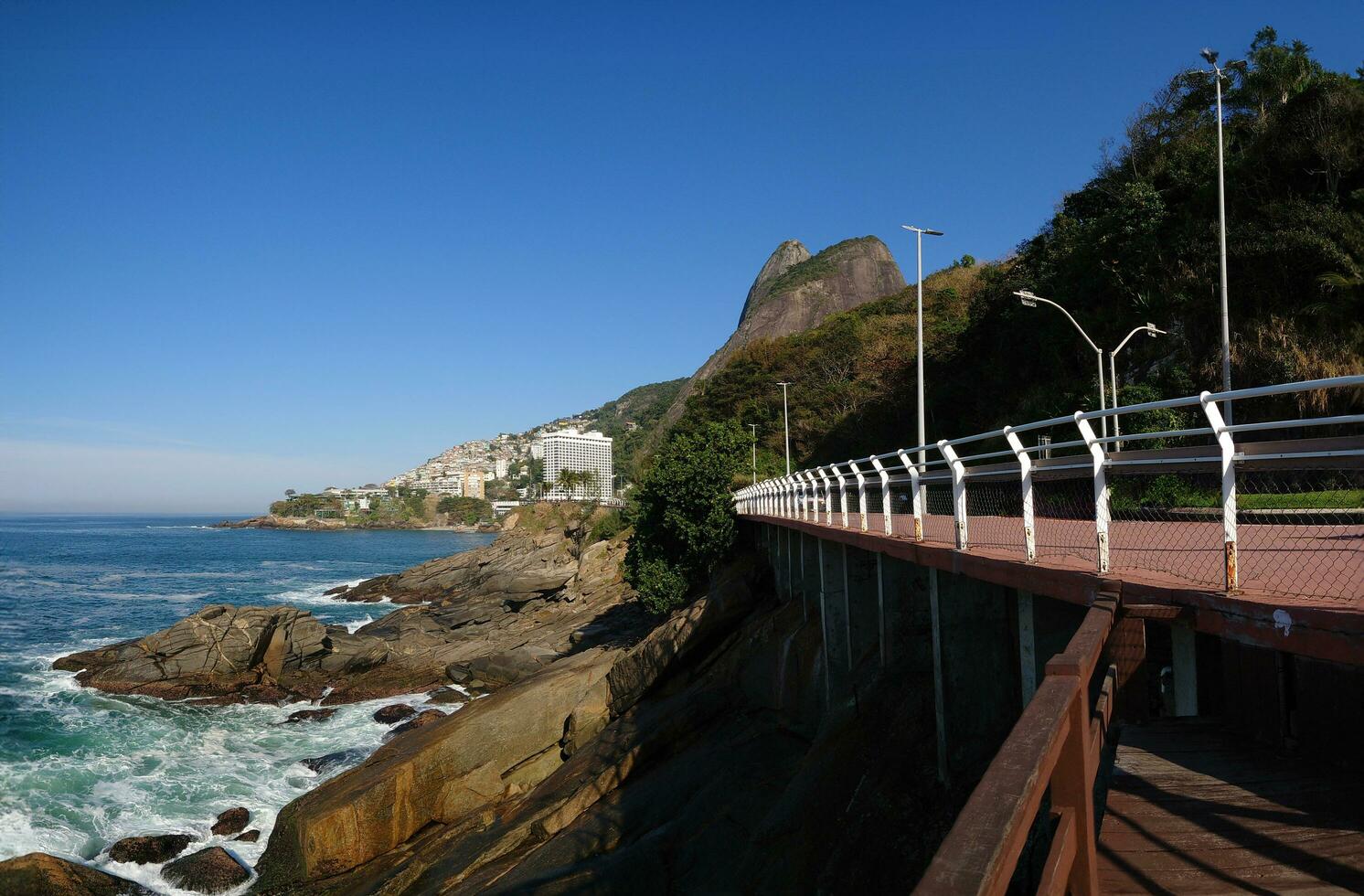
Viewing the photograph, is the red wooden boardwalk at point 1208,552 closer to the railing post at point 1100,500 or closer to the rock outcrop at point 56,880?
the railing post at point 1100,500

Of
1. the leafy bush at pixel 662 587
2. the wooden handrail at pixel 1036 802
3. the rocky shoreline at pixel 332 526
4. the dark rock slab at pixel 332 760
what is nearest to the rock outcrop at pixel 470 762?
the dark rock slab at pixel 332 760

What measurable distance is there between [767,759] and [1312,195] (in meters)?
26.5

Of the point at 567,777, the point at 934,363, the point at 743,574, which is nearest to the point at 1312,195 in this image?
the point at 743,574

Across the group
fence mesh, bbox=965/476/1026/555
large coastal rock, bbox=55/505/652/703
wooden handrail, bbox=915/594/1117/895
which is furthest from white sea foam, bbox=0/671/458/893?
wooden handrail, bbox=915/594/1117/895

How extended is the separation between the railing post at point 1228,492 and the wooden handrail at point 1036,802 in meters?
2.21

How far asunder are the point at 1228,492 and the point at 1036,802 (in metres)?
3.74

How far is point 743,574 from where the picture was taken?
72.9 feet

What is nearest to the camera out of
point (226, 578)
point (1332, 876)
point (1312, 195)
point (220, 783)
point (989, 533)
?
point (1332, 876)

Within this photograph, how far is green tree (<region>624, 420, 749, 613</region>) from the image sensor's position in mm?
26641

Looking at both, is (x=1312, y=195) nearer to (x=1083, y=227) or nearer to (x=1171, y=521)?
(x=1083, y=227)

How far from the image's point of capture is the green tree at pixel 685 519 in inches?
1049

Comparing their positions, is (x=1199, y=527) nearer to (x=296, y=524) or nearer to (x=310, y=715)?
(x=310, y=715)

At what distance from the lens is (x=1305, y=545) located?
22.0ft

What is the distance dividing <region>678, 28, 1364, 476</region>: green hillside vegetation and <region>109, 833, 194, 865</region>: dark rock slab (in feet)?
91.4
